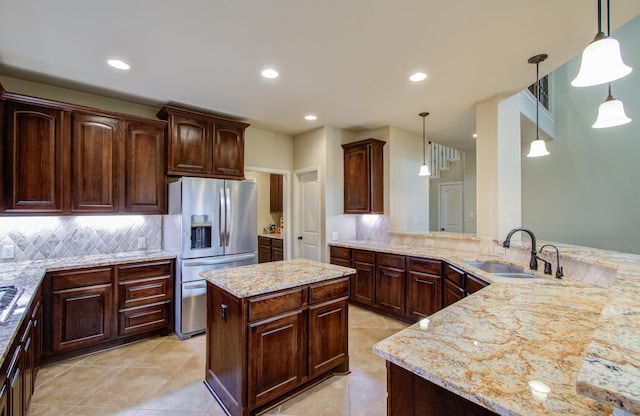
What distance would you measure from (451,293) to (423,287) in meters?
0.42

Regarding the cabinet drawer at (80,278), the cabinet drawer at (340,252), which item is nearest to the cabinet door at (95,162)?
the cabinet drawer at (80,278)

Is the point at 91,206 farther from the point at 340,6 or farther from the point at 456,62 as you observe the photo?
the point at 456,62

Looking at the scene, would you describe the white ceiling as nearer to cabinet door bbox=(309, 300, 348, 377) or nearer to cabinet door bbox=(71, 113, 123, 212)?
cabinet door bbox=(71, 113, 123, 212)

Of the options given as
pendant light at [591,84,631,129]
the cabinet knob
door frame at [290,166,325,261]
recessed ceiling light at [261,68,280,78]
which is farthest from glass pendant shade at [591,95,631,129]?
door frame at [290,166,325,261]

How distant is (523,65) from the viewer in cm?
263

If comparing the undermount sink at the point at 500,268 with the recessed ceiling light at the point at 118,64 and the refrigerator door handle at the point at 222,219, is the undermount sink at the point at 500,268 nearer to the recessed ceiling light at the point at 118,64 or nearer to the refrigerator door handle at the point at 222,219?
the refrigerator door handle at the point at 222,219

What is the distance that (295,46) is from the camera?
2312 millimetres

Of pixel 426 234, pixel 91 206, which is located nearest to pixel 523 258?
pixel 426 234

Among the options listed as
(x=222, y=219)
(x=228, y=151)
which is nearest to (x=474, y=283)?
(x=222, y=219)

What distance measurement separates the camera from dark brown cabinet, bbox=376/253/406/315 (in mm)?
3678

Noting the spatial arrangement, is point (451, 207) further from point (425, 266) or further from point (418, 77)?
point (418, 77)

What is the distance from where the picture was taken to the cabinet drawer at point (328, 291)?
224cm

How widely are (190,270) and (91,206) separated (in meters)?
1.21

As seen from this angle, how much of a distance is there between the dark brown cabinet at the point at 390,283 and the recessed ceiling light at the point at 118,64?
11.5 feet
